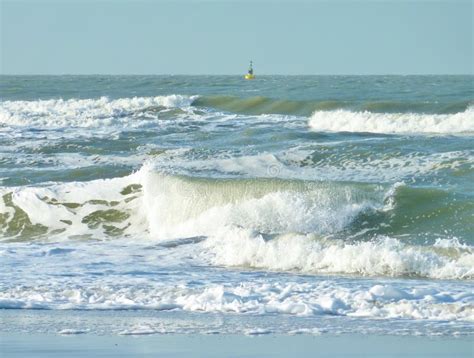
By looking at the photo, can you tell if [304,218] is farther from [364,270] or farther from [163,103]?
[163,103]

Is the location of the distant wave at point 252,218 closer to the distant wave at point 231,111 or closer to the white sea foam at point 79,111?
the distant wave at point 231,111

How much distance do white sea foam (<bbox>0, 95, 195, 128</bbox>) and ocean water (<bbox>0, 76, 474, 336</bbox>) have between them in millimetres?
3733

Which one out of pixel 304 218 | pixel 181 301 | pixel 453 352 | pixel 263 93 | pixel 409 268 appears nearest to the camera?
pixel 453 352

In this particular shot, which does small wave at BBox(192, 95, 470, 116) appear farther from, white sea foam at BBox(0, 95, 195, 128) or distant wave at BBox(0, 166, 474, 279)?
distant wave at BBox(0, 166, 474, 279)

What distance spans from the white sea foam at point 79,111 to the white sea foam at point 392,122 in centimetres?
549

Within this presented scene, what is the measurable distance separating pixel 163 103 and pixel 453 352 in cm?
3105

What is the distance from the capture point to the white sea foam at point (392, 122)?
89.1 ft

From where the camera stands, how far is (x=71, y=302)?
32.3 ft

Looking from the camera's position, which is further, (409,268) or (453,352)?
(409,268)

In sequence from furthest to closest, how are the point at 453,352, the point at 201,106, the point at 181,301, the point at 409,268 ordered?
1. the point at 201,106
2. the point at 409,268
3. the point at 181,301
4. the point at 453,352

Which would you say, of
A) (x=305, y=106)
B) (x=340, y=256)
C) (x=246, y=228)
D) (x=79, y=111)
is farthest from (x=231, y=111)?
(x=340, y=256)

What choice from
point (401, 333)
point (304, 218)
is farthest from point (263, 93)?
point (401, 333)

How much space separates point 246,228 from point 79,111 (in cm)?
2404

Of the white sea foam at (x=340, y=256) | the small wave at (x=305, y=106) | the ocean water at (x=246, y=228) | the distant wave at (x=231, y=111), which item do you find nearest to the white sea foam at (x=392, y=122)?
the distant wave at (x=231, y=111)
